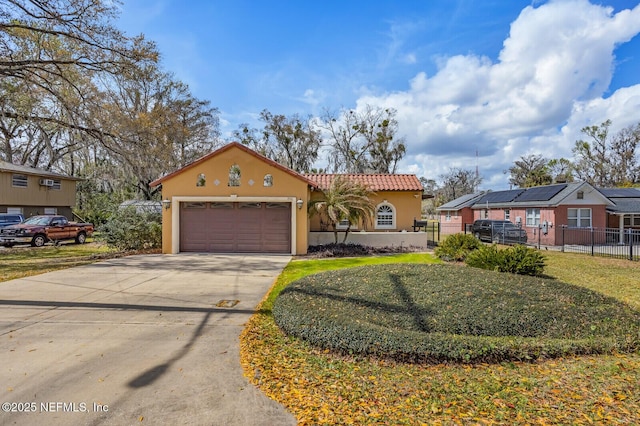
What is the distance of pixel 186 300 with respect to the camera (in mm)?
7391

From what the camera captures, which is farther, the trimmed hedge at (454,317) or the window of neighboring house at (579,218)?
the window of neighboring house at (579,218)

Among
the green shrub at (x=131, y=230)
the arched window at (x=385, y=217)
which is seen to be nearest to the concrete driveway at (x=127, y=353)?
the green shrub at (x=131, y=230)

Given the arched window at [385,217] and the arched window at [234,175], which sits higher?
the arched window at [234,175]

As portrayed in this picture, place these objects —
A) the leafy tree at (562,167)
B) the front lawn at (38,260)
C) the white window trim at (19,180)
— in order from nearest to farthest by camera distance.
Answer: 1. the front lawn at (38,260)
2. the white window trim at (19,180)
3. the leafy tree at (562,167)

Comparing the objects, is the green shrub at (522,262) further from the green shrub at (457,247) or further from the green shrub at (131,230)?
the green shrub at (131,230)

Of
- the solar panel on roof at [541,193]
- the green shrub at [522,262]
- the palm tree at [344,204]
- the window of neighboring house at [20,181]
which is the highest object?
the window of neighboring house at [20,181]

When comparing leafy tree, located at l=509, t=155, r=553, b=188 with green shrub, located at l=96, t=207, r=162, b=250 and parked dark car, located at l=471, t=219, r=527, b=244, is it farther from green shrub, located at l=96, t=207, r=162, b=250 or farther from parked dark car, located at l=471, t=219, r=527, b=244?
green shrub, located at l=96, t=207, r=162, b=250

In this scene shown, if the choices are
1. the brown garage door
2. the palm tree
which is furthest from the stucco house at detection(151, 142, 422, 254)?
the palm tree

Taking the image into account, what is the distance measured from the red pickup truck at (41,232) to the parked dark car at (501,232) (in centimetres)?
2438

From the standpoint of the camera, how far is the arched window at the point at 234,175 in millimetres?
14866

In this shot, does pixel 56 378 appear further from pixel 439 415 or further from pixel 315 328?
pixel 439 415

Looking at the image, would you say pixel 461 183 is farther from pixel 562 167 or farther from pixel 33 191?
pixel 33 191

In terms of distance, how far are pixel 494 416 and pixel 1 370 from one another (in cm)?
541

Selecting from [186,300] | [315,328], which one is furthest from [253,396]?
[186,300]
